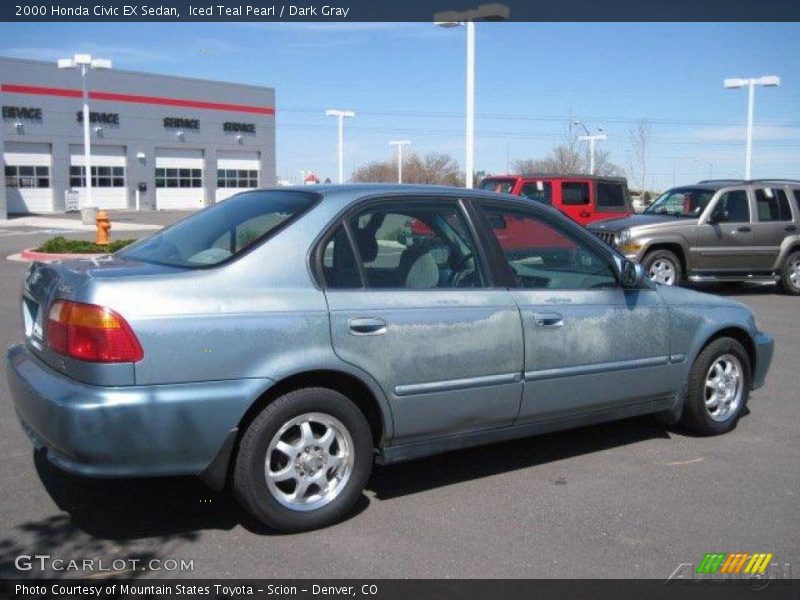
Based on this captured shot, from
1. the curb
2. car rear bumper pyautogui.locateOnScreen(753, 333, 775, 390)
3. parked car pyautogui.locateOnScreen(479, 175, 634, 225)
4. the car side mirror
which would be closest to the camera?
the car side mirror

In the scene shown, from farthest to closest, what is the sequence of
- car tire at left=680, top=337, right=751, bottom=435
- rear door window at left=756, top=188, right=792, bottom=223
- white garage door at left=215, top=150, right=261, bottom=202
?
white garage door at left=215, top=150, right=261, bottom=202 → rear door window at left=756, top=188, right=792, bottom=223 → car tire at left=680, top=337, right=751, bottom=435

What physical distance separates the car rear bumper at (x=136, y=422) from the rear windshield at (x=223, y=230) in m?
0.69

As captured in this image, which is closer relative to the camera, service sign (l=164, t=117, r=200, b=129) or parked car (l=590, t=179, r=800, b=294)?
parked car (l=590, t=179, r=800, b=294)

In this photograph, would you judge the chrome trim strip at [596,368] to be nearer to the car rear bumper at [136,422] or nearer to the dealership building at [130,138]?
the car rear bumper at [136,422]

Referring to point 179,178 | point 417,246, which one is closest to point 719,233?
point 417,246

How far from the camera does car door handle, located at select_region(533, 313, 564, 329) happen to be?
4785 mm

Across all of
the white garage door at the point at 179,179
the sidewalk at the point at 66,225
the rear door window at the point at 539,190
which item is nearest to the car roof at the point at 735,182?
the rear door window at the point at 539,190

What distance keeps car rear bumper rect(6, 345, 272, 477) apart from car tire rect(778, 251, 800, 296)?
13.0m

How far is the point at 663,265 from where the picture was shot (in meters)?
13.6

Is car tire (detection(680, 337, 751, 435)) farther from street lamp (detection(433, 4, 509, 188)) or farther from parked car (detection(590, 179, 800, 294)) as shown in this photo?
street lamp (detection(433, 4, 509, 188))

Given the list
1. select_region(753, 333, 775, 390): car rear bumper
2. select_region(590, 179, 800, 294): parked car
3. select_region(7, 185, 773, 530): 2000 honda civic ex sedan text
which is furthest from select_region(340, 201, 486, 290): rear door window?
select_region(590, 179, 800, 294): parked car

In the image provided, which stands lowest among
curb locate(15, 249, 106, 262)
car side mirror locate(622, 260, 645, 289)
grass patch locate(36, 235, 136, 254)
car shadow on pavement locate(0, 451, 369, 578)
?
car shadow on pavement locate(0, 451, 369, 578)

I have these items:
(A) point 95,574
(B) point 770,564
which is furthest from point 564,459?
(A) point 95,574

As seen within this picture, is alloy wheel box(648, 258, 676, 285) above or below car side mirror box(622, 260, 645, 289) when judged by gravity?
below
